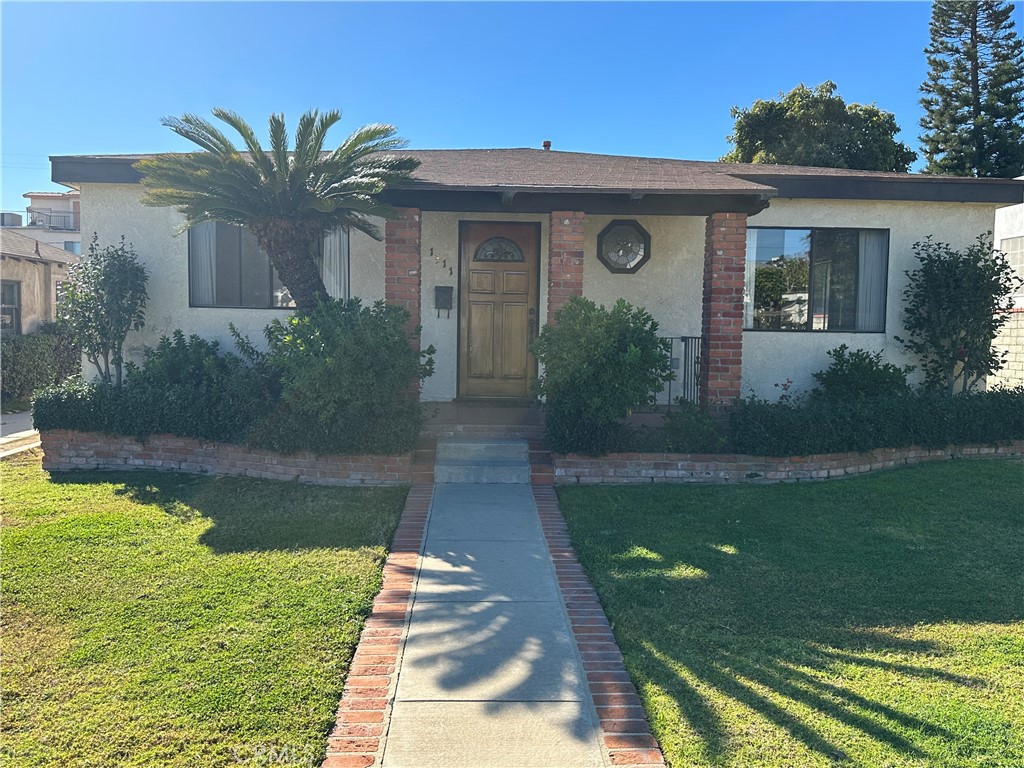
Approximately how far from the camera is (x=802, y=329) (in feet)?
32.0

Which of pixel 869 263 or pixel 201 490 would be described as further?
pixel 869 263

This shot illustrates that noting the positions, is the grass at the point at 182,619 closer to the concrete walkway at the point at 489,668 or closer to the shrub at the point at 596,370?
the concrete walkway at the point at 489,668

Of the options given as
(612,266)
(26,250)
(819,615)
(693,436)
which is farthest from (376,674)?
(26,250)

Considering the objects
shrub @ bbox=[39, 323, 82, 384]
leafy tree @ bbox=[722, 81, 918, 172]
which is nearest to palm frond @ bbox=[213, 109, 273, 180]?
shrub @ bbox=[39, 323, 82, 384]

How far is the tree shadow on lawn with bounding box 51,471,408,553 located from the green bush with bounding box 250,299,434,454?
0.50 m

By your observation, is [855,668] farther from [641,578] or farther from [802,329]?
[802,329]

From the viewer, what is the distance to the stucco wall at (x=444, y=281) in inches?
381

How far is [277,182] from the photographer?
24.6ft

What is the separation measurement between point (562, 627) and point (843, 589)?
1.97 metres

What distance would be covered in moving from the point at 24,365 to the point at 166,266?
24.2 ft

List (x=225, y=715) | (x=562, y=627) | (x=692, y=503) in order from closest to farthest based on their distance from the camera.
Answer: (x=225, y=715), (x=562, y=627), (x=692, y=503)

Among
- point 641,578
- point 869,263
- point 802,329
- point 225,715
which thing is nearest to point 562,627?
point 641,578

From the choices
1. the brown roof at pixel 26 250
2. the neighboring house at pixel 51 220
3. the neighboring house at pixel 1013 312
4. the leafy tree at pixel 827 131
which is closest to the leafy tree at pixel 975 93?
the leafy tree at pixel 827 131

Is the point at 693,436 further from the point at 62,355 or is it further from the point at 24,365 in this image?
the point at 62,355
